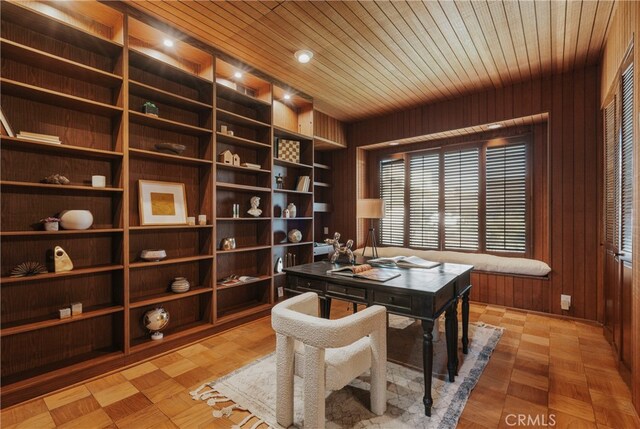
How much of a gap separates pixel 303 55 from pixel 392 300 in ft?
8.26

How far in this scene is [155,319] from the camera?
2609 mm

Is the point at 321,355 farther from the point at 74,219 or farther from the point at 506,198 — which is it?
the point at 506,198

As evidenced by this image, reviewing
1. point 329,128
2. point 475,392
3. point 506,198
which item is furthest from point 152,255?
point 506,198

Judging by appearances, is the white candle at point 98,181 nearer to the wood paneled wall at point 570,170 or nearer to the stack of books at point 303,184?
the stack of books at point 303,184

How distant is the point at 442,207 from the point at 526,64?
2085mm

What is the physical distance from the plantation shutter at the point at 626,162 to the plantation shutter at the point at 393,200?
9.48 feet

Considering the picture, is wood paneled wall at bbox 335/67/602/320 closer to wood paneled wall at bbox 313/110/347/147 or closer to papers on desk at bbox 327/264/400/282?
wood paneled wall at bbox 313/110/347/147

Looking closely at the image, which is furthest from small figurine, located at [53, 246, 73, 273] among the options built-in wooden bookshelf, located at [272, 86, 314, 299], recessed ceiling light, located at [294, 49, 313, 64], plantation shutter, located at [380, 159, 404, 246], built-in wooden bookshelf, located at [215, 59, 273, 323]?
plantation shutter, located at [380, 159, 404, 246]

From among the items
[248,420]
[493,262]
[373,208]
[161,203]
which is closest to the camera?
[248,420]

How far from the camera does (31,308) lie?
→ 2129 mm

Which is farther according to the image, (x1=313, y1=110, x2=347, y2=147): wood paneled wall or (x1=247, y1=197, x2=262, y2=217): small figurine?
(x1=313, y1=110, x2=347, y2=147): wood paneled wall

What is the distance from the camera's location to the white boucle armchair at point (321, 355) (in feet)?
4.95

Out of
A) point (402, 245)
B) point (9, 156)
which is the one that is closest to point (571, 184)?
point (402, 245)

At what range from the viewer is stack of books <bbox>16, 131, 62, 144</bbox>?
6.50 ft
